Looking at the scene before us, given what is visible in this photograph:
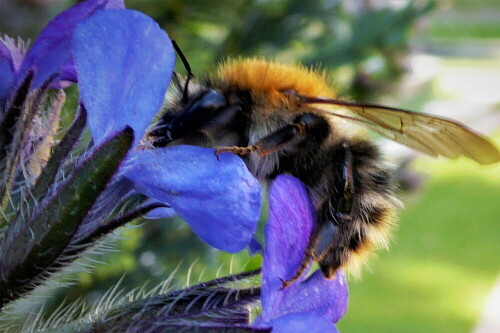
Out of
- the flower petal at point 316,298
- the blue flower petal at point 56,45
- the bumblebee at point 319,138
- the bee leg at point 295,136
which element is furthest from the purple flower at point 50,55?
the flower petal at point 316,298

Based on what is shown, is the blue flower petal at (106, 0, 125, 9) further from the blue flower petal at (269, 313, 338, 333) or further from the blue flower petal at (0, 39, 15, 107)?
the blue flower petal at (269, 313, 338, 333)

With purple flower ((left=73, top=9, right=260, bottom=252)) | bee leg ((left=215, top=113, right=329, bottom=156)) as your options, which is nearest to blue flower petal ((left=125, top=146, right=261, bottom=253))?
purple flower ((left=73, top=9, right=260, bottom=252))

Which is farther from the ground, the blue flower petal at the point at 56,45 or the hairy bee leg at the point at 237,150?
the blue flower petal at the point at 56,45

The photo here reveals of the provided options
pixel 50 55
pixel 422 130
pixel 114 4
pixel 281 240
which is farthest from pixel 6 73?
pixel 422 130

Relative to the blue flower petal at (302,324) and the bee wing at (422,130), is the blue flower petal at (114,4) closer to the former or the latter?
the bee wing at (422,130)

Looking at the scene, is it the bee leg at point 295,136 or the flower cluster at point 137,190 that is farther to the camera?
the bee leg at point 295,136

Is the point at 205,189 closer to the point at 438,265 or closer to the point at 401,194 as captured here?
the point at 401,194

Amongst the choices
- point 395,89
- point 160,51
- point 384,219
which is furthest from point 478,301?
point 160,51

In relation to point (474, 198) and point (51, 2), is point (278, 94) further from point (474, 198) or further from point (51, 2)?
point (474, 198)
